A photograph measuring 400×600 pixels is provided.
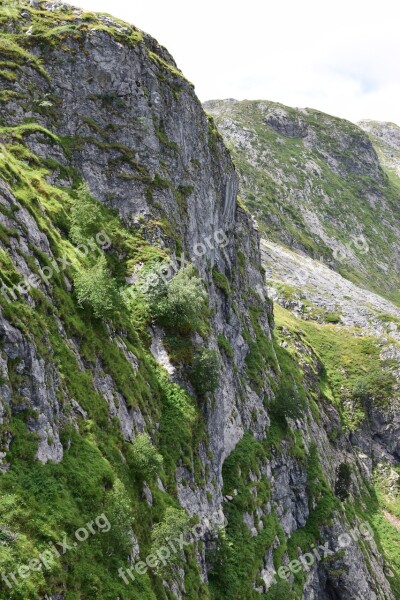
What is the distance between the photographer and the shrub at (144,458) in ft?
93.8

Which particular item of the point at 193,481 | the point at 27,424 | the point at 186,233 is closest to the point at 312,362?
the point at 186,233

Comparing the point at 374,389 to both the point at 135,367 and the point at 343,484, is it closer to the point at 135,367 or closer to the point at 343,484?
the point at 343,484

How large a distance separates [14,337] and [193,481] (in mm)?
19552

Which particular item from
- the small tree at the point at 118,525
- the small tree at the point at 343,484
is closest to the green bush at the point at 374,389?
the small tree at the point at 343,484

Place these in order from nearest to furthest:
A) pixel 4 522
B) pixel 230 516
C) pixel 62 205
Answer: pixel 4 522, pixel 62 205, pixel 230 516

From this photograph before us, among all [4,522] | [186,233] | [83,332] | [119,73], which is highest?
[119,73]

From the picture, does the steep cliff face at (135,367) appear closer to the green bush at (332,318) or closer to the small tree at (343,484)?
the small tree at (343,484)

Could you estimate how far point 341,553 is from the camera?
54.4 meters

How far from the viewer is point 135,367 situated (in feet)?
115

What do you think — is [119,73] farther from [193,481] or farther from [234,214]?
[193,481]

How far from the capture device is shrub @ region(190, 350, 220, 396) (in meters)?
39.3

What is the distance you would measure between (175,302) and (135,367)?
7094mm

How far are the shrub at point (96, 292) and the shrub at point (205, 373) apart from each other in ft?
34.0

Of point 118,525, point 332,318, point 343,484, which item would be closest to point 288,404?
point 343,484
